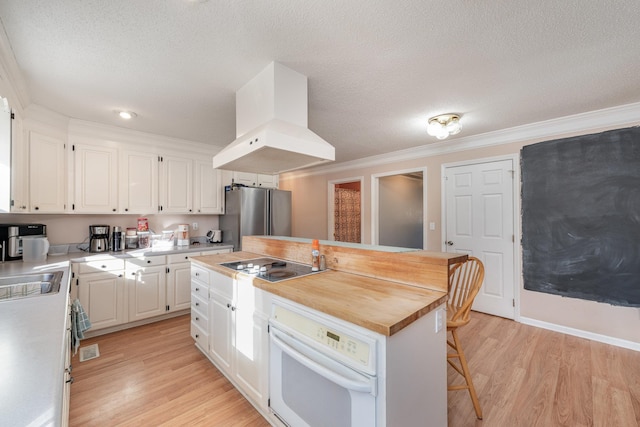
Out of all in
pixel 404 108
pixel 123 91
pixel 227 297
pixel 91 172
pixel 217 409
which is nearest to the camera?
pixel 217 409

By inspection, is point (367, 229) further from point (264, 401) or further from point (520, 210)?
point (264, 401)

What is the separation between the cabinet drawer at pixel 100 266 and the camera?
2.62 m

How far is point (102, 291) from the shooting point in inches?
107

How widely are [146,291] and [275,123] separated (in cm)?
256

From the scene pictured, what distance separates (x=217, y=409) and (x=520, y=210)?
3528 millimetres

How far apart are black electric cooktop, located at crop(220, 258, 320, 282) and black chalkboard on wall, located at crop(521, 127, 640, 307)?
2.66 m

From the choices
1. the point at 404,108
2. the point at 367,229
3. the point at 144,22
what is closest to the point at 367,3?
the point at 144,22

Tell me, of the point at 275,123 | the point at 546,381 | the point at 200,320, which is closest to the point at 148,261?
the point at 200,320

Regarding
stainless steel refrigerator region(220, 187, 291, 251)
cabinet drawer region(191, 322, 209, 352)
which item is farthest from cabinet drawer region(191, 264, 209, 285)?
stainless steel refrigerator region(220, 187, 291, 251)

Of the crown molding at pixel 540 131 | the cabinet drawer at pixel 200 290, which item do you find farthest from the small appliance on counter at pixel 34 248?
the crown molding at pixel 540 131

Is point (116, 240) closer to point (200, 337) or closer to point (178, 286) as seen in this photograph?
→ point (178, 286)

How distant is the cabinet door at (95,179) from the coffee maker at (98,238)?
0.23m

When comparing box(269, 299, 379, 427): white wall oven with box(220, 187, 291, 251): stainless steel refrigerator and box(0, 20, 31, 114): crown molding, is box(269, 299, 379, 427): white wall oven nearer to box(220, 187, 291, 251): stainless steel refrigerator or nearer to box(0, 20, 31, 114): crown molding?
box(0, 20, 31, 114): crown molding

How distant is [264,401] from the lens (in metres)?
1.57
